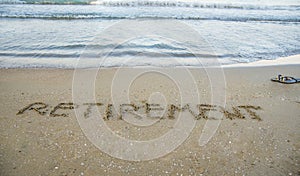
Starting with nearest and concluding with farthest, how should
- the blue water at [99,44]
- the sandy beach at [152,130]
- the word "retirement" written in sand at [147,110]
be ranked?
the sandy beach at [152,130]
the word "retirement" written in sand at [147,110]
the blue water at [99,44]

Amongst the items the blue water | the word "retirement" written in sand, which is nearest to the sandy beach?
the word "retirement" written in sand

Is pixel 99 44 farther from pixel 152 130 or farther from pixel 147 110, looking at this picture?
pixel 152 130

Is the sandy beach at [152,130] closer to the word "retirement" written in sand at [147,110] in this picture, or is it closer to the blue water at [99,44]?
the word "retirement" written in sand at [147,110]

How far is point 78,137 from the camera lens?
2857 mm

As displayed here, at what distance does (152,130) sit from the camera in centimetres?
306

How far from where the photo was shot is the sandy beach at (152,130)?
7.97ft

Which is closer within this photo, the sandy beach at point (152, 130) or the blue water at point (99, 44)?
the sandy beach at point (152, 130)

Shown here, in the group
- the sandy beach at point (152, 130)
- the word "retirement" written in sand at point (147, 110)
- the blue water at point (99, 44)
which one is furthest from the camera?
the blue water at point (99, 44)

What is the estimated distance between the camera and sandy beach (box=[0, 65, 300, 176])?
7.97 feet

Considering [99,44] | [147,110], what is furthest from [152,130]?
[99,44]

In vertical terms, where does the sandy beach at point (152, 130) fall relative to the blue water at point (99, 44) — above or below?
below

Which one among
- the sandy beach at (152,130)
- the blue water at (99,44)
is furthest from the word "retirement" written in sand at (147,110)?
the blue water at (99,44)

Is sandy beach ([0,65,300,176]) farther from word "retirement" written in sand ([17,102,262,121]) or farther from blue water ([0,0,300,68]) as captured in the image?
blue water ([0,0,300,68])

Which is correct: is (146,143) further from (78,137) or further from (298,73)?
(298,73)
